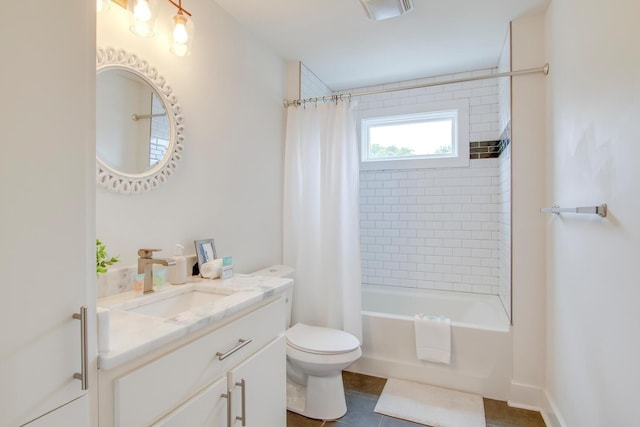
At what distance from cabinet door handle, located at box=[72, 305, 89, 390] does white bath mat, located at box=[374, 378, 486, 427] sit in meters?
1.82

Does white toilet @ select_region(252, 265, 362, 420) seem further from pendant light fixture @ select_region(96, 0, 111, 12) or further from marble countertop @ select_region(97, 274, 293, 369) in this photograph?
pendant light fixture @ select_region(96, 0, 111, 12)

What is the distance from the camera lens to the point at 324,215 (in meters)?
2.47

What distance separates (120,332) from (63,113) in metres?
0.61

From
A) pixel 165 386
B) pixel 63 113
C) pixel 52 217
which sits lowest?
pixel 165 386

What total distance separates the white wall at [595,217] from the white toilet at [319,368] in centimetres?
111

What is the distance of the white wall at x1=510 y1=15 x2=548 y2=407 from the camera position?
2.08 metres

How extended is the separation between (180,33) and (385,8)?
→ 1136mm

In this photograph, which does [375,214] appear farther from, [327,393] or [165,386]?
[165,386]

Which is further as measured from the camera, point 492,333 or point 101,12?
point 492,333

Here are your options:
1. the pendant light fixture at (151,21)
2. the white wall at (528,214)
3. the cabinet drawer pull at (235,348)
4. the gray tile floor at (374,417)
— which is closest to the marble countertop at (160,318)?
the cabinet drawer pull at (235,348)

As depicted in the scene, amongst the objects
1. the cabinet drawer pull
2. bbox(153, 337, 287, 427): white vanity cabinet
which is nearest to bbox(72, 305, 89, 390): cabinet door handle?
bbox(153, 337, 287, 427): white vanity cabinet

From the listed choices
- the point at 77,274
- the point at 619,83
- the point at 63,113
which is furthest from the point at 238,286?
the point at 619,83

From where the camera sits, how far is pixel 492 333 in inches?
86.7

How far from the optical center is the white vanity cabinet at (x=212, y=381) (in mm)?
862
